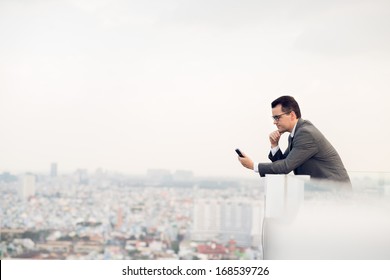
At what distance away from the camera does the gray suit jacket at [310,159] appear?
115 inches

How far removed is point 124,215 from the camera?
4.97m

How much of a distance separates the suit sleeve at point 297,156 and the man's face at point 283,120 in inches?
9.1

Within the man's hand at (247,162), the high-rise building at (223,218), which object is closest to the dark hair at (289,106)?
the man's hand at (247,162)

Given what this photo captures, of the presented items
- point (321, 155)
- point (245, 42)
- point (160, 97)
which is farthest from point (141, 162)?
point (321, 155)

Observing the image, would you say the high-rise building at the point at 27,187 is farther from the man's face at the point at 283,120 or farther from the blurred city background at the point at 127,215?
the man's face at the point at 283,120

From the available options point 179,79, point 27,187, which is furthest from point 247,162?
point 27,187

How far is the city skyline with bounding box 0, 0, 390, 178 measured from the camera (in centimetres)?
454

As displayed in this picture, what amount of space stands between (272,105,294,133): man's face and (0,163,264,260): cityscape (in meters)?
0.95

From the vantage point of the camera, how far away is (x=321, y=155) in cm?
296

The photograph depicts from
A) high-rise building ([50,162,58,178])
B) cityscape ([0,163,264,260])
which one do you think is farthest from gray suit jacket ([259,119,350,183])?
high-rise building ([50,162,58,178])

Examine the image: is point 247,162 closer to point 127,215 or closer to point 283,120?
point 283,120

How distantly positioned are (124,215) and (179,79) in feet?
3.95
